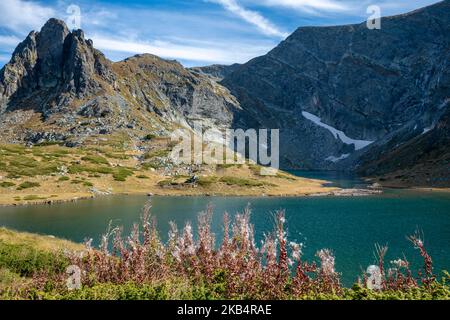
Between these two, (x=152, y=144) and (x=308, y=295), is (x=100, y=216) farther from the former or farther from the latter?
(x=152, y=144)

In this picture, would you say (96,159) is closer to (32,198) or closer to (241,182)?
(32,198)

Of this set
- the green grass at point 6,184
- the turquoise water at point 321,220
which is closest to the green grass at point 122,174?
the turquoise water at point 321,220

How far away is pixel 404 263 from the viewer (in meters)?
15.5

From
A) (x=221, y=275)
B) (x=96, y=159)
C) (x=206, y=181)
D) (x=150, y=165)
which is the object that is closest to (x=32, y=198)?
(x=206, y=181)

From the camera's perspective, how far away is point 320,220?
7556cm

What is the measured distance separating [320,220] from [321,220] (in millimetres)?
180

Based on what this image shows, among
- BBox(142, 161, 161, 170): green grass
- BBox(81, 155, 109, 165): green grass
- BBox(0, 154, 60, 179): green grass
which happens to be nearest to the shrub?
BBox(0, 154, 60, 179): green grass

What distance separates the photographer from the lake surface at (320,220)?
4825cm

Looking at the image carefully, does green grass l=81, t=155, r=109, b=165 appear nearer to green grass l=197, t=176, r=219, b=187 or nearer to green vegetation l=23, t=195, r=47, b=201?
green grass l=197, t=176, r=219, b=187

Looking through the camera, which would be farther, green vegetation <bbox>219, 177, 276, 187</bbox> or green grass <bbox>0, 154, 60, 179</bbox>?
green vegetation <bbox>219, 177, 276, 187</bbox>

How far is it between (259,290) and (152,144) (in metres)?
187

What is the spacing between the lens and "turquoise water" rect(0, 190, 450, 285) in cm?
4844

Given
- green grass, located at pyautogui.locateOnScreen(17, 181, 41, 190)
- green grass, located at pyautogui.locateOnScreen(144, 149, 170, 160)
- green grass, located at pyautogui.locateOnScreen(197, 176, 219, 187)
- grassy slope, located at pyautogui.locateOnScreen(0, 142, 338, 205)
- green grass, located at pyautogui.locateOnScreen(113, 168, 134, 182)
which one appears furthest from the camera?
green grass, located at pyautogui.locateOnScreen(144, 149, 170, 160)
